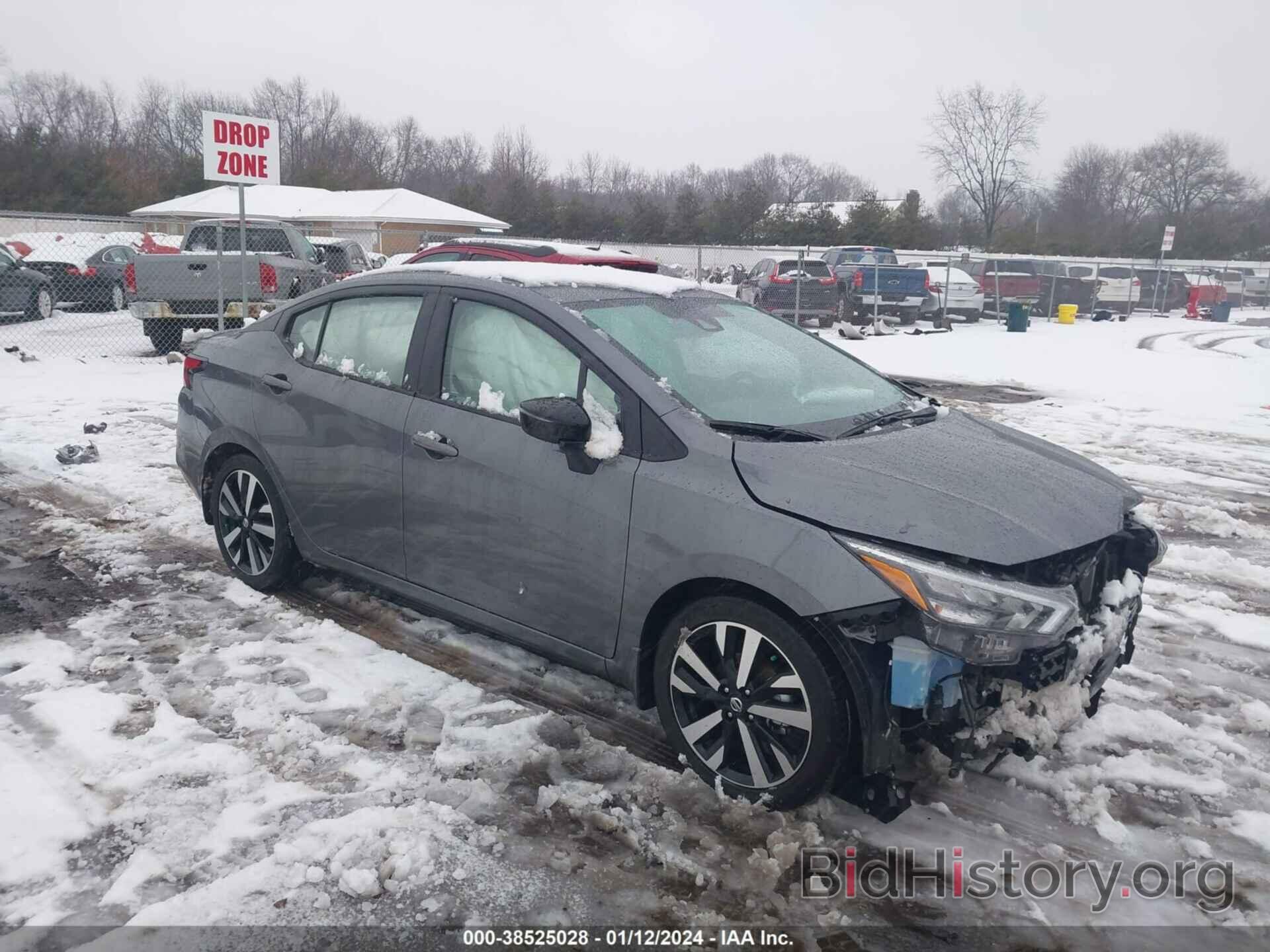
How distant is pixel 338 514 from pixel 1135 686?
3.64 metres

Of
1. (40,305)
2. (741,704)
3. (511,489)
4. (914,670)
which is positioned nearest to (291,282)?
(40,305)

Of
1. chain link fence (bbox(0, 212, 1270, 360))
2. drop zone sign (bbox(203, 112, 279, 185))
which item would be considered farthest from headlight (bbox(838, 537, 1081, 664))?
drop zone sign (bbox(203, 112, 279, 185))

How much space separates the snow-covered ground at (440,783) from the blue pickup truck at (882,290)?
18865mm

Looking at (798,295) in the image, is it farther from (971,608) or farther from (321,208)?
(321,208)

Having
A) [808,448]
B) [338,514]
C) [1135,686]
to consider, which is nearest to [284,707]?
[338,514]

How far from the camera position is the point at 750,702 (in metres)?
3.13

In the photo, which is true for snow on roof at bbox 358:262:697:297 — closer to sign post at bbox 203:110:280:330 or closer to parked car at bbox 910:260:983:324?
sign post at bbox 203:110:280:330

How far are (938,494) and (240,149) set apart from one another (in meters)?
10.9

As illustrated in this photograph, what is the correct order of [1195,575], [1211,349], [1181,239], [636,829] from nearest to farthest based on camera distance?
[636,829]
[1195,575]
[1211,349]
[1181,239]

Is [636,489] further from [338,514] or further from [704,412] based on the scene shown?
[338,514]

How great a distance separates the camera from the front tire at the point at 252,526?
4.82 meters

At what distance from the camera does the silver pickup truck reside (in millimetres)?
13148

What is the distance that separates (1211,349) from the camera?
20.7 m

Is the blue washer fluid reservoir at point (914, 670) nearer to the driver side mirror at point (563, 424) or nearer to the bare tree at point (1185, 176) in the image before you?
the driver side mirror at point (563, 424)
